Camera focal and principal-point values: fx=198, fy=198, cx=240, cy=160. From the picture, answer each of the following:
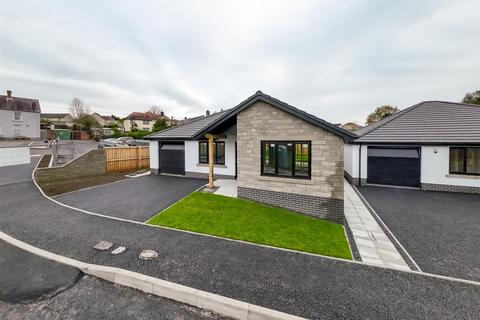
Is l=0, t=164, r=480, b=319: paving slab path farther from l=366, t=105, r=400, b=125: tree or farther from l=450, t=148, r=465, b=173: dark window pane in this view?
l=366, t=105, r=400, b=125: tree

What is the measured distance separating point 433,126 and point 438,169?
3.16 metres

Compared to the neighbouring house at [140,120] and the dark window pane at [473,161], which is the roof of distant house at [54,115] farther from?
the dark window pane at [473,161]

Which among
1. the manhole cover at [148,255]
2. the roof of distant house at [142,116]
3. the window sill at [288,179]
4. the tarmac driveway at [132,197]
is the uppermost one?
the roof of distant house at [142,116]

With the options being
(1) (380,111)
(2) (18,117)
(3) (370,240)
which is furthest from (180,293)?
(2) (18,117)

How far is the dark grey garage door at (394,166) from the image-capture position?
41.5ft

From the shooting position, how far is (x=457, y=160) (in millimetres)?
11852

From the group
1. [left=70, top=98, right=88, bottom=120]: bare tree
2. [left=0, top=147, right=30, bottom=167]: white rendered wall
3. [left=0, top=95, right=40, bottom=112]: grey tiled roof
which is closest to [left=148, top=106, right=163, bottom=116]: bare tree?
[left=70, top=98, right=88, bottom=120]: bare tree

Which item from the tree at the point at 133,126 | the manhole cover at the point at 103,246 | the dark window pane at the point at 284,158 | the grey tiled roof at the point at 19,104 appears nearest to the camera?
the manhole cover at the point at 103,246

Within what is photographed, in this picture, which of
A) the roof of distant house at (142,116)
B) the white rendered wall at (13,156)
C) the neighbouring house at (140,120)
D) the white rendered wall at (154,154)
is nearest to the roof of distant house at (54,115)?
the neighbouring house at (140,120)

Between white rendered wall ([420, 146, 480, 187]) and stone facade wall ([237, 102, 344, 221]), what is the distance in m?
8.84

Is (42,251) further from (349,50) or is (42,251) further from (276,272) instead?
(349,50)

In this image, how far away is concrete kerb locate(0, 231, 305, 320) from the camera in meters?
3.38

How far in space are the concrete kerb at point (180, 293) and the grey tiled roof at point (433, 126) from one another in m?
13.6

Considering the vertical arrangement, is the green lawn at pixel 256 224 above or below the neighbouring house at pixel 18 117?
below
